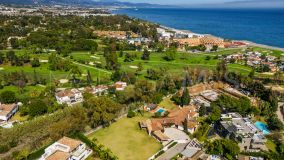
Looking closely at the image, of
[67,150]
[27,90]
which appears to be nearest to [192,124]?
[67,150]

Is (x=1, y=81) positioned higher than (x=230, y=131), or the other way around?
(x=230, y=131)

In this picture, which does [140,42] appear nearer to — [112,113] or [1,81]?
[1,81]

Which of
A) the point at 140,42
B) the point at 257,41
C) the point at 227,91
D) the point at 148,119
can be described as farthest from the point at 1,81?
the point at 257,41

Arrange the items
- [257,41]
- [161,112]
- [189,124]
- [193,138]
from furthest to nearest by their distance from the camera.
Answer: [257,41]
[161,112]
[189,124]
[193,138]

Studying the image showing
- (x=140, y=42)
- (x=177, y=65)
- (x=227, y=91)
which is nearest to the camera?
(x=227, y=91)

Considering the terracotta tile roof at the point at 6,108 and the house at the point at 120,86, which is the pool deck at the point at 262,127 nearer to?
the house at the point at 120,86

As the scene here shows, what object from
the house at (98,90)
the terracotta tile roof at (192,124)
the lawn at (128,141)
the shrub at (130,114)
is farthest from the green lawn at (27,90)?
the terracotta tile roof at (192,124)
